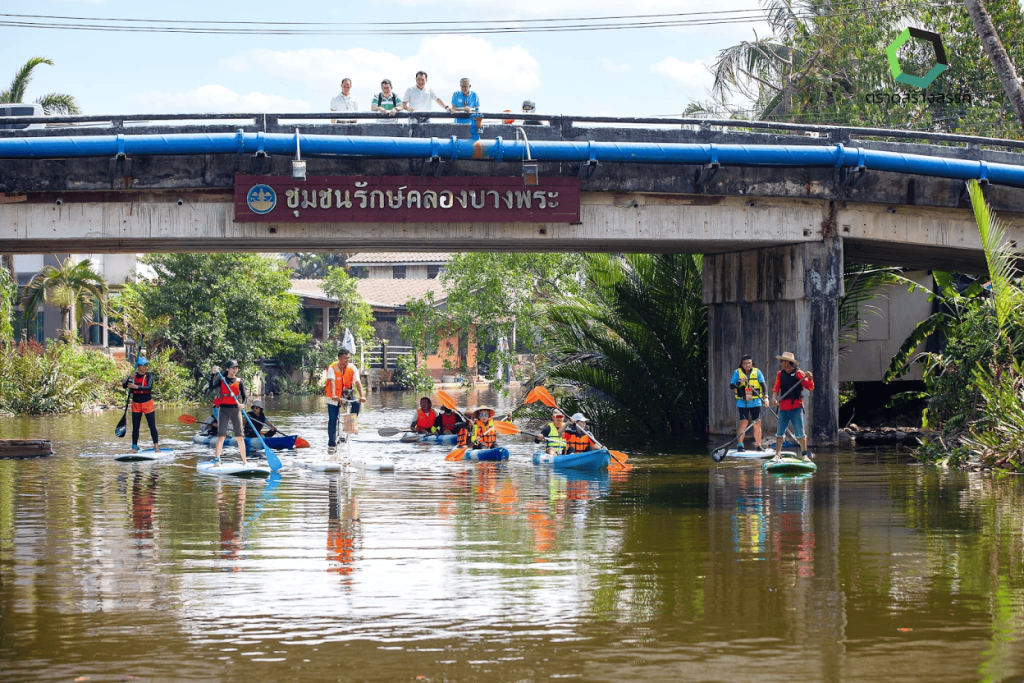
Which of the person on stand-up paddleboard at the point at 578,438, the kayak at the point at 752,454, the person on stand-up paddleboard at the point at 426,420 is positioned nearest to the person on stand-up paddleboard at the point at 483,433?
the person on stand-up paddleboard at the point at 578,438

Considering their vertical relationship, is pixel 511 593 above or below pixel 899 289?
below

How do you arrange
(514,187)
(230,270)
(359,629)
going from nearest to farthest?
(359,629), (514,187), (230,270)

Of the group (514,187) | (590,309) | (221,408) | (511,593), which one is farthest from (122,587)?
(590,309)

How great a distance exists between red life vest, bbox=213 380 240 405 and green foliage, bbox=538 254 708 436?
947 centimetres

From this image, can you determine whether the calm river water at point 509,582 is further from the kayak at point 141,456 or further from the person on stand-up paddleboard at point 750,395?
the person on stand-up paddleboard at point 750,395

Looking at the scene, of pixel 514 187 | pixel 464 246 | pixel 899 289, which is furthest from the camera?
pixel 899 289

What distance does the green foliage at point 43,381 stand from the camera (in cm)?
3291

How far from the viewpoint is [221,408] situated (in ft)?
56.8

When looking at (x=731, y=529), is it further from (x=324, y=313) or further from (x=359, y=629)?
(x=324, y=313)

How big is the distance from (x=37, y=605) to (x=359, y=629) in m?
2.31

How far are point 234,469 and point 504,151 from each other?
7756 millimetres

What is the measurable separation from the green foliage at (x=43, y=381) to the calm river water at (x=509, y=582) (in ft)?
64.5

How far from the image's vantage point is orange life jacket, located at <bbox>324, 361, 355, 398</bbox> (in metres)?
19.2

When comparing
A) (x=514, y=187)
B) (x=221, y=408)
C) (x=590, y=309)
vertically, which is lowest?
(x=221, y=408)
